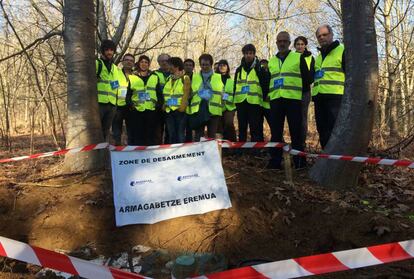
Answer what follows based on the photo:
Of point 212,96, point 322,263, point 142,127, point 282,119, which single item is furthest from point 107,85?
point 322,263

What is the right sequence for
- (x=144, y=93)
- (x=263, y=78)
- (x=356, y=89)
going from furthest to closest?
(x=144, y=93) → (x=263, y=78) → (x=356, y=89)

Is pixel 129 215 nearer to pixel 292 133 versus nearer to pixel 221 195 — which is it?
pixel 221 195

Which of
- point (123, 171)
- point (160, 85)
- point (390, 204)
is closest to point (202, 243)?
point (123, 171)

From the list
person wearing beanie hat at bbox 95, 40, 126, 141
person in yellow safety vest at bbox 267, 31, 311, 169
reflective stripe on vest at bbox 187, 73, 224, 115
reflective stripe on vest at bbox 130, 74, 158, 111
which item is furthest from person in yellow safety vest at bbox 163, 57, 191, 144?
person in yellow safety vest at bbox 267, 31, 311, 169

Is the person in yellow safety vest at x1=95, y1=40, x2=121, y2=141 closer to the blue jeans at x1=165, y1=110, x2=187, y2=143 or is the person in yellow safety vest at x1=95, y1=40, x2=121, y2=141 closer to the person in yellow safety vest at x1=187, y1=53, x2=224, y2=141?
the blue jeans at x1=165, y1=110, x2=187, y2=143

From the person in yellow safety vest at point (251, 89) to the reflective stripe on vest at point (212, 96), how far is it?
1.22 feet

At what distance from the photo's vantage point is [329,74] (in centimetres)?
659

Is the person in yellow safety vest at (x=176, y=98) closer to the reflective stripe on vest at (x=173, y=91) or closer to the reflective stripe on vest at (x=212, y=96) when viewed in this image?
the reflective stripe on vest at (x=173, y=91)

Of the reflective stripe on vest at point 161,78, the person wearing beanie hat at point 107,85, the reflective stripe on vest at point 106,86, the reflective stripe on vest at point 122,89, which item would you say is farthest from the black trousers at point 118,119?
the reflective stripe on vest at point 161,78

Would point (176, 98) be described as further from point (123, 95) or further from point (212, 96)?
point (123, 95)

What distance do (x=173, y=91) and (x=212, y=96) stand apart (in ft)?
2.39

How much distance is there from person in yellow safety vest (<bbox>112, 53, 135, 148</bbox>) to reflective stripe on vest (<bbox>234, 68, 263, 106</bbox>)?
2.12m

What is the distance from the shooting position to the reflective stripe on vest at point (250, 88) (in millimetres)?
7176

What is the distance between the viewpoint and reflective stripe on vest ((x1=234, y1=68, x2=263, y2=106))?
7.18 metres
